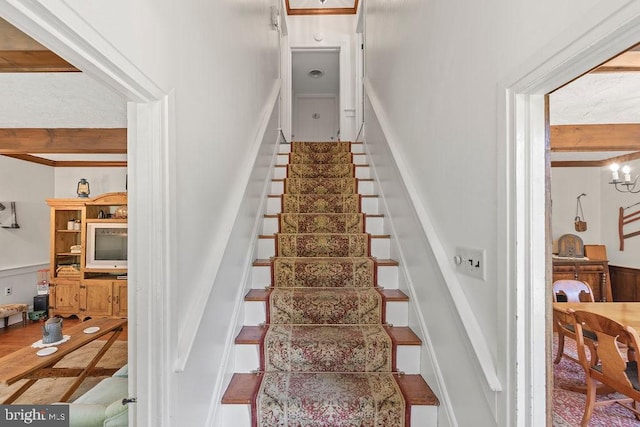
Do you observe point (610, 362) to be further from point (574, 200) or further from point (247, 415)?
point (574, 200)

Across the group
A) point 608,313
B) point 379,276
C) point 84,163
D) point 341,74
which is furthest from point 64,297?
point 608,313

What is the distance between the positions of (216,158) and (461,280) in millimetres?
1236

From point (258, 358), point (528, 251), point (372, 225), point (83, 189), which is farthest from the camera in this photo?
point (83, 189)

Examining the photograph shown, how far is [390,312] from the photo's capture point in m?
1.91

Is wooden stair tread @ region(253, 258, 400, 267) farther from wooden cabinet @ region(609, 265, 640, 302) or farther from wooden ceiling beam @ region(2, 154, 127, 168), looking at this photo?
wooden ceiling beam @ region(2, 154, 127, 168)

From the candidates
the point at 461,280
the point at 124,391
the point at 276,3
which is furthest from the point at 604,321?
the point at 276,3

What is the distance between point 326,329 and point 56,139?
10.6 ft

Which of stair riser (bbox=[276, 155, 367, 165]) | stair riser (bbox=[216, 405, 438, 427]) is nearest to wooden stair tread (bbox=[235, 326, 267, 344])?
stair riser (bbox=[216, 405, 438, 427])

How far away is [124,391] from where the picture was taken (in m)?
1.97

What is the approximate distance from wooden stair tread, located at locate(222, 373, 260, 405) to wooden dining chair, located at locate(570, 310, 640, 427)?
1939 millimetres

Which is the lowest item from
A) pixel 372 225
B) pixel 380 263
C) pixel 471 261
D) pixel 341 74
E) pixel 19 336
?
pixel 19 336

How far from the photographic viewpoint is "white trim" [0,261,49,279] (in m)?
4.73

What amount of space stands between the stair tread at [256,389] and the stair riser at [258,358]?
0.11ft

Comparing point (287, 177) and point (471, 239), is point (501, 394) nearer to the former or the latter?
point (471, 239)
